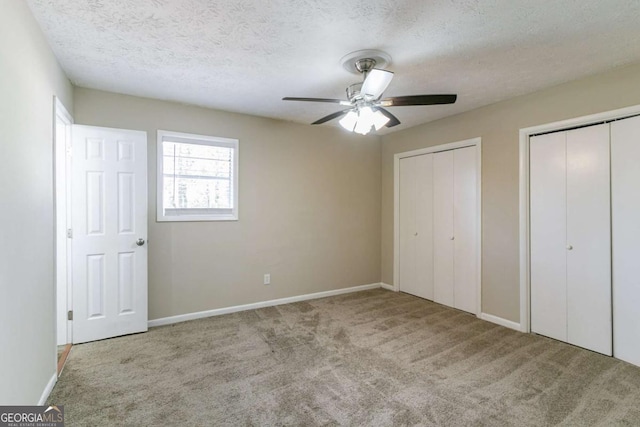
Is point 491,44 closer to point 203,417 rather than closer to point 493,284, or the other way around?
point 493,284

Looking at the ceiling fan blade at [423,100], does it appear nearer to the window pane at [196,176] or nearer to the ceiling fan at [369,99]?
the ceiling fan at [369,99]

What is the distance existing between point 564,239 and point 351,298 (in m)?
2.55

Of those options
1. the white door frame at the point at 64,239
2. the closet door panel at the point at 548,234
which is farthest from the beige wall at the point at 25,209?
the closet door panel at the point at 548,234

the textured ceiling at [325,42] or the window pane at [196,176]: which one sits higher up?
the textured ceiling at [325,42]

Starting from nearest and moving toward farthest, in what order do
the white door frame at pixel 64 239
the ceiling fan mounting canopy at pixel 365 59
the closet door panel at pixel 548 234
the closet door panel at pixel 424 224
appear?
the ceiling fan mounting canopy at pixel 365 59, the white door frame at pixel 64 239, the closet door panel at pixel 548 234, the closet door panel at pixel 424 224

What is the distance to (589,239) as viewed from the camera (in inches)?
108

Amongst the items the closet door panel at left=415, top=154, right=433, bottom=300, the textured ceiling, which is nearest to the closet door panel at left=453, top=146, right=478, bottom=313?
the closet door panel at left=415, top=154, right=433, bottom=300

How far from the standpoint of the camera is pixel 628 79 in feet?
8.19

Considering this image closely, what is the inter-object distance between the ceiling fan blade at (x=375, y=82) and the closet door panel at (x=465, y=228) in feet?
6.80

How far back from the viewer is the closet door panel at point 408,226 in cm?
444

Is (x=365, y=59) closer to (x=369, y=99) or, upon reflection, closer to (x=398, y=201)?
(x=369, y=99)

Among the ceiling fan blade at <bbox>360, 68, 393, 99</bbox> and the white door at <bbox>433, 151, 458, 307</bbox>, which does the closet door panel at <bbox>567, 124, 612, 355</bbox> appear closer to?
the white door at <bbox>433, 151, 458, 307</bbox>

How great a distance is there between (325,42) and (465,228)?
2779 millimetres

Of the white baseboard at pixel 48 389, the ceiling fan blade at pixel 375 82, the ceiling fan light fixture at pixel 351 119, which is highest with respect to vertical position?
the ceiling fan blade at pixel 375 82
